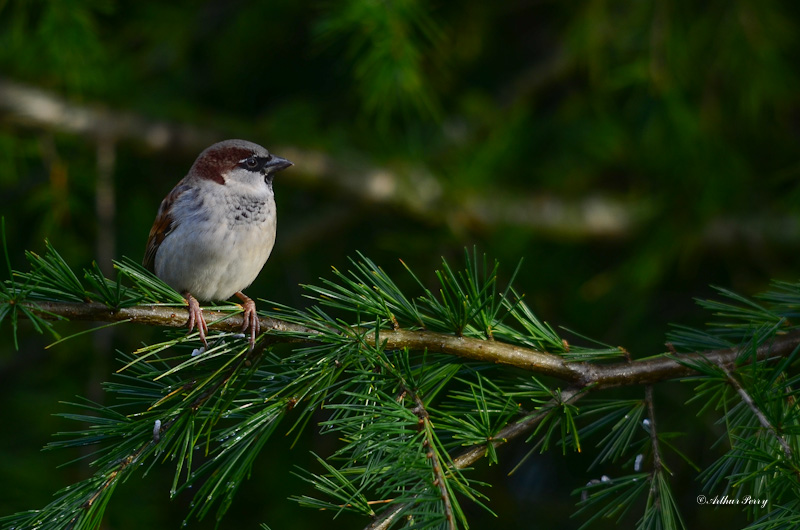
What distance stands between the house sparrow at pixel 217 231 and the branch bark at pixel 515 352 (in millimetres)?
778

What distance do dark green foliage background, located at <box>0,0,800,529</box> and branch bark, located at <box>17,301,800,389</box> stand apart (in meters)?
1.57

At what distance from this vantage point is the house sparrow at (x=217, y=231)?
2.46 metres

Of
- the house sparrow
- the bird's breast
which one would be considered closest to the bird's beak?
the house sparrow

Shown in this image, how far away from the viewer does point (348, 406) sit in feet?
4.51

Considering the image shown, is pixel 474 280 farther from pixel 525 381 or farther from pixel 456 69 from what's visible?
pixel 456 69

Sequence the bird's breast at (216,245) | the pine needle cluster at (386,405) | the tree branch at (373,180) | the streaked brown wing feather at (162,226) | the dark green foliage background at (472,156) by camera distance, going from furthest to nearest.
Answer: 1. the tree branch at (373,180)
2. the dark green foliage background at (472,156)
3. the streaked brown wing feather at (162,226)
4. the bird's breast at (216,245)
5. the pine needle cluster at (386,405)

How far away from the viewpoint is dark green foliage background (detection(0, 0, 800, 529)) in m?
3.41

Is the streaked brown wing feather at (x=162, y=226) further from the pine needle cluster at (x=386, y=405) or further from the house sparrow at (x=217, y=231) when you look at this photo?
the pine needle cluster at (x=386, y=405)

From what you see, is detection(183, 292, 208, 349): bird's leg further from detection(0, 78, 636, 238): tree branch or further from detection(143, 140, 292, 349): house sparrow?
detection(0, 78, 636, 238): tree branch

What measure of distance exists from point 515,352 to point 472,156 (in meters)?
2.60

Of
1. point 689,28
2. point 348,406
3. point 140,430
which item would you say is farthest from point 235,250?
point 689,28

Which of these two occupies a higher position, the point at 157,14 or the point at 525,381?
the point at 157,14

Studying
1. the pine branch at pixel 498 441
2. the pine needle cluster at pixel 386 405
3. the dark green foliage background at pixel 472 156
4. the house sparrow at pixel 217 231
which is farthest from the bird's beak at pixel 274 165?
the pine branch at pixel 498 441

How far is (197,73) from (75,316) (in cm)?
348
